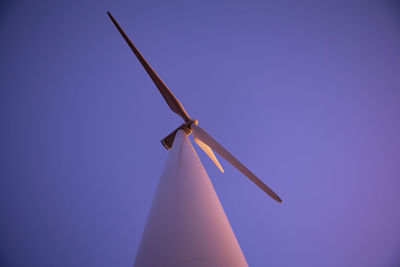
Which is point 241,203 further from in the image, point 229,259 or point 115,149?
point 229,259

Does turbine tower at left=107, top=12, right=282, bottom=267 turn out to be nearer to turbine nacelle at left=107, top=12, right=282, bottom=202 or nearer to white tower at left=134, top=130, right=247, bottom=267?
white tower at left=134, top=130, right=247, bottom=267

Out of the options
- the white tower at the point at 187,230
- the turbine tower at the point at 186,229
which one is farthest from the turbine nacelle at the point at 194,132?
the white tower at the point at 187,230

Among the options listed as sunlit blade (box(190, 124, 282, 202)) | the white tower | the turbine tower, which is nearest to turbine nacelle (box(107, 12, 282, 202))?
sunlit blade (box(190, 124, 282, 202))

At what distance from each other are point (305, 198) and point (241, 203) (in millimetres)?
5157

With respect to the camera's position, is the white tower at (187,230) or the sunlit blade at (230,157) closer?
the white tower at (187,230)

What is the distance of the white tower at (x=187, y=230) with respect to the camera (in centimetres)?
203

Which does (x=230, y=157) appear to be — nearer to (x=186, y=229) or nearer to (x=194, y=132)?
(x=194, y=132)

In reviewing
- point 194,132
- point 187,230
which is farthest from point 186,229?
point 194,132

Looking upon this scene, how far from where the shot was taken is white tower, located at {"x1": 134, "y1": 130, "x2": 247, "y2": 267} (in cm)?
203

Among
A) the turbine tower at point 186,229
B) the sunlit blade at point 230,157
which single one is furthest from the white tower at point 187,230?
the sunlit blade at point 230,157

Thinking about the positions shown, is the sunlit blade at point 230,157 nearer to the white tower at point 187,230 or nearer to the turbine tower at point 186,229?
the turbine tower at point 186,229

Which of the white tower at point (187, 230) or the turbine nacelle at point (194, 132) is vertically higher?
the turbine nacelle at point (194, 132)

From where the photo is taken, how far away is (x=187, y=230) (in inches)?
87.8

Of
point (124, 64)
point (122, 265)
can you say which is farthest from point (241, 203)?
point (124, 64)
